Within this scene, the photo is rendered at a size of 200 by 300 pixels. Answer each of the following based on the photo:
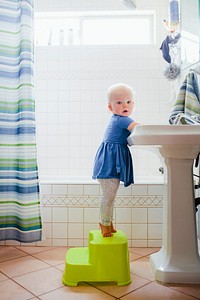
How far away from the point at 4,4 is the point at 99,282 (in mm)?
1723

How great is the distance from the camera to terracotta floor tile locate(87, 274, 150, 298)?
125 centimetres

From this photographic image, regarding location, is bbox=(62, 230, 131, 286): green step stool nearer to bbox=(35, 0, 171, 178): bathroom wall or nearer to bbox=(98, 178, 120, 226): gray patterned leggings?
bbox=(98, 178, 120, 226): gray patterned leggings

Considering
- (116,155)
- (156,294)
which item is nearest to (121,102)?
(116,155)

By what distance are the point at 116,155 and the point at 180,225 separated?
455 millimetres

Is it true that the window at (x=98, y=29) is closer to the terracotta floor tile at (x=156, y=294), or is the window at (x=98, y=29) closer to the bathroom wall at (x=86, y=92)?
the bathroom wall at (x=86, y=92)

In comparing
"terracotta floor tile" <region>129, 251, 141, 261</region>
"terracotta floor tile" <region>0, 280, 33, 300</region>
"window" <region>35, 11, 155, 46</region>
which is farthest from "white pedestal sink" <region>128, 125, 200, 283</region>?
"window" <region>35, 11, 155, 46</region>

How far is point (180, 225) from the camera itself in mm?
1354

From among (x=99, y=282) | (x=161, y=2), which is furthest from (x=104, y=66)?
(x=99, y=282)

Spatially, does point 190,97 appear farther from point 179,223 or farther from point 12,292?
point 12,292

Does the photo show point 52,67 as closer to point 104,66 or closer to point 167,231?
point 104,66

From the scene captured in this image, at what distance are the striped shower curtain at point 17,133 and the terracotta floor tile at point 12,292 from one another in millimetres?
412

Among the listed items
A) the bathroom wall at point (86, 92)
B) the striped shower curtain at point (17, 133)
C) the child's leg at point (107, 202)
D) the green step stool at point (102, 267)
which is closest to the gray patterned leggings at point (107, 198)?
the child's leg at point (107, 202)

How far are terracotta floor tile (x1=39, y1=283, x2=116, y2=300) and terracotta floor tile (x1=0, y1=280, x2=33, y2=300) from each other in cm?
8

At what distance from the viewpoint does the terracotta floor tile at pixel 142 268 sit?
144cm
